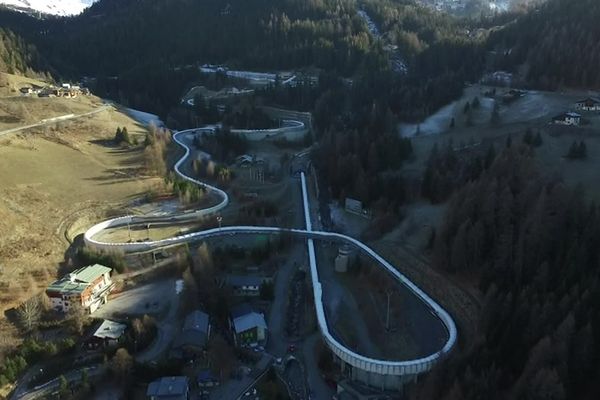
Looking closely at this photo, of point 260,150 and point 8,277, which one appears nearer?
point 8,277

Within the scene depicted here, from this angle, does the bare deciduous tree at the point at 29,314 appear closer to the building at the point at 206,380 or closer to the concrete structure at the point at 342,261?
the building at the point at 206,380

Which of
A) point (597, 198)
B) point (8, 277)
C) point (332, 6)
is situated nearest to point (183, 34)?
point (332, 6)

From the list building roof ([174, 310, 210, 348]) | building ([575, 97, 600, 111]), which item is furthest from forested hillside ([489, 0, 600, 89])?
building roof ([174, 310, 210, 348])

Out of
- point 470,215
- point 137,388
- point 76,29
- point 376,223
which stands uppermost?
point 76,29

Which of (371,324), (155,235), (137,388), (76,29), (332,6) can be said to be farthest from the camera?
(76,29)

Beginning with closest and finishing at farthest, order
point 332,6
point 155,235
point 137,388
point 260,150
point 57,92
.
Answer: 1. point 137,388
2. point 155,235
3. point 260,150
4. point 57,92
5. point 332,6

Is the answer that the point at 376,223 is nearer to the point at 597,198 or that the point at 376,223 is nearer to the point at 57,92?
the point at 597,198

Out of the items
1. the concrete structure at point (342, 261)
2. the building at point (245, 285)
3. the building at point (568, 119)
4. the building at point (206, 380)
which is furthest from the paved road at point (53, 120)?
the building at point (568, 119)
